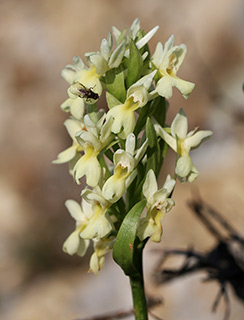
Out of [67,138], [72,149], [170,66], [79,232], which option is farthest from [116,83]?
[67,138]

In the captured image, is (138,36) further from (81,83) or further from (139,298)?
(139,298)

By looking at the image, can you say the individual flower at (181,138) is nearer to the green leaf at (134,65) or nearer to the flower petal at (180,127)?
the flower petal at (180,127)

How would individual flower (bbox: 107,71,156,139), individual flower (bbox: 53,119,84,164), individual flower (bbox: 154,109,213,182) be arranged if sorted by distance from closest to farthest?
individual flower (bbox: 107,71,156,139) → individual flower (bbox: 154,109,213,182) → individual flower (bbox: 53,119,84,164)

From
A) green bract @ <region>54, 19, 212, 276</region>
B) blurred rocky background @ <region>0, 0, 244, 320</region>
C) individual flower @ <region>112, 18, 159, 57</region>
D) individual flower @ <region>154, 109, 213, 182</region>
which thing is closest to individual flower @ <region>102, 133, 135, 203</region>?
green bract @ <region>54, 19, 212, 276</region>

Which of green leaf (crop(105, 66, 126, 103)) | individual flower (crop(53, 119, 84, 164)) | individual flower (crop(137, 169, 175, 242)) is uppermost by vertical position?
green leaf (crop(105, 66, 126, 103))

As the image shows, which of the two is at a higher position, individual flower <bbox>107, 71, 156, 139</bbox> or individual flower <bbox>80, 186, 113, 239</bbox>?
individual flower <bbox>107, 71, 156, 139</bbox>

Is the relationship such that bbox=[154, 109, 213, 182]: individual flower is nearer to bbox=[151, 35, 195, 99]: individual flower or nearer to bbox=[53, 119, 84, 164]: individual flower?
bbox=[151, 35, 195, 99]: individual flower

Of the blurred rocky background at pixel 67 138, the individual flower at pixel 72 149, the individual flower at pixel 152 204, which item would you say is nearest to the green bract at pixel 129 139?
the individual flower at pixel 152 204
